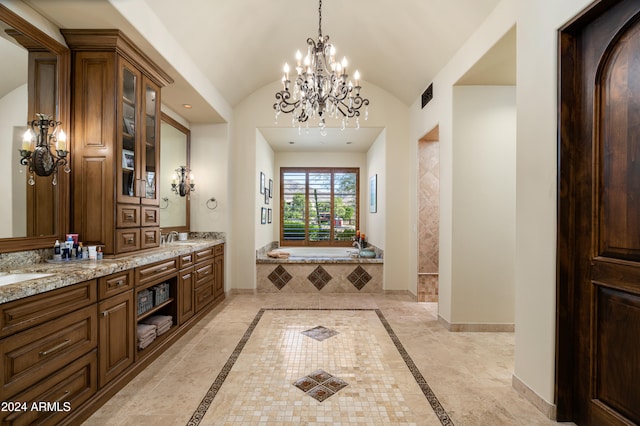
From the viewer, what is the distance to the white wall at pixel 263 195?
524 centimetres

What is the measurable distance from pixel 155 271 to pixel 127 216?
1.66 ft

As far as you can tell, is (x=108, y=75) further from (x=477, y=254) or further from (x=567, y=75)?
(x=477, y=254)

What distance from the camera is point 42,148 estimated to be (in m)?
2.18

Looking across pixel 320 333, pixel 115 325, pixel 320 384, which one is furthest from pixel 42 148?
pixel 320 333

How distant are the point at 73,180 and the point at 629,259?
3.48m

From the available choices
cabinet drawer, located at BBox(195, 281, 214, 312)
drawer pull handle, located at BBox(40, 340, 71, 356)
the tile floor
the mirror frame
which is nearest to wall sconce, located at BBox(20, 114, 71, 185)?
the mirror frame

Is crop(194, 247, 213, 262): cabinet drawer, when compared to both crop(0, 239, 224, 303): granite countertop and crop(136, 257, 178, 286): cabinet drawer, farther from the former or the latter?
crop(0, 239, 224, 303): granite countertop

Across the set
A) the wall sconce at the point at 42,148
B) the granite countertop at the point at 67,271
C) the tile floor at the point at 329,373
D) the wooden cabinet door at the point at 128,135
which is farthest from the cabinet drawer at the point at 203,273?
the wall sconce at the point at 42,148

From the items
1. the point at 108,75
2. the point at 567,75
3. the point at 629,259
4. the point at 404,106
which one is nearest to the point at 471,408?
the point at 629,259

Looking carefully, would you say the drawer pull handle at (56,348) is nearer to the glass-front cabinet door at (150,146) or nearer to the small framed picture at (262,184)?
the glass-front cabinet door at (150,146)

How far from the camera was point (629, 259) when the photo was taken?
1.62 meters

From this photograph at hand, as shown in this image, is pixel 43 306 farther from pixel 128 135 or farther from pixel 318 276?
pixel 318 276

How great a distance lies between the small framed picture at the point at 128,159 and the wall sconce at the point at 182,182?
1.51m

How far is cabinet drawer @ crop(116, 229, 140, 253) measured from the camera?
8.43ft
